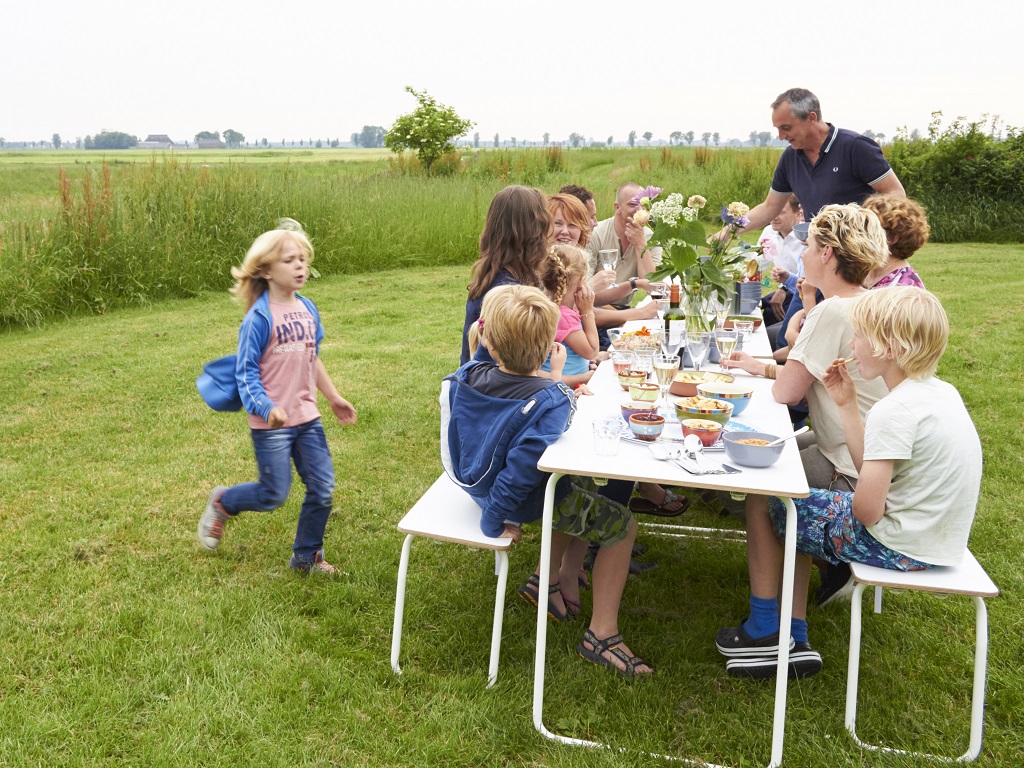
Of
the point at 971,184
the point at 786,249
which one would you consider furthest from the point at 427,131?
the point at 786,249

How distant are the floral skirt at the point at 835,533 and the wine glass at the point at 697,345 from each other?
2.86ft

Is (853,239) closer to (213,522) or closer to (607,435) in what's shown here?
(607,435)

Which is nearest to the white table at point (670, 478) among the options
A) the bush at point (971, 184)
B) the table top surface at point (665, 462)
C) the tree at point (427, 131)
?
the table top surface at point (665, 462)

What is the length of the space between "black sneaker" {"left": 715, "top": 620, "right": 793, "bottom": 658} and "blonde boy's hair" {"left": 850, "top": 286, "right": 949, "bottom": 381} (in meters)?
0.97

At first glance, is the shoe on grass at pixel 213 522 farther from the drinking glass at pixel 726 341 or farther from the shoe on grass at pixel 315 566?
the drinking glass at pixel 726 341

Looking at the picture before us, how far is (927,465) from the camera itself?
2234 millimetres

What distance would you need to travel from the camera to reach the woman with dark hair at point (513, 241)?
329 centimetres

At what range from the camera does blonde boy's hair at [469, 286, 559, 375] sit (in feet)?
7.99

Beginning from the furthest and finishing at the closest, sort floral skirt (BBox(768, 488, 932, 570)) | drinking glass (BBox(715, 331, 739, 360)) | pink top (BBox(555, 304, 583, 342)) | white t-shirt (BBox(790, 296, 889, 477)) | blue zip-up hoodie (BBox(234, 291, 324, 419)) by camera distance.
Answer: pink top (BBox(555, 304, 583, 342)) < drinking glass (BBox(715, 331, 739, 360)) < blue zip-up hoodie (BBox(234, 291, 324, 419)) < white t-shirt (BBox(790, 296, 889, 477)) < floral skirt (BBox(768, 488, 932, 570))

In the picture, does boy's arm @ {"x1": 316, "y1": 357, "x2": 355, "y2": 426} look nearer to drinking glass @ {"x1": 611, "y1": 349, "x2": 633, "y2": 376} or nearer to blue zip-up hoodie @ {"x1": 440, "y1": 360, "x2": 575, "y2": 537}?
blue zip-up hoodie @ {"x1": 440, "y1": 360, "x2": 575, "y2": 537}

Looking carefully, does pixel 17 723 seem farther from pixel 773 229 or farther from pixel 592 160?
pixel 592 160

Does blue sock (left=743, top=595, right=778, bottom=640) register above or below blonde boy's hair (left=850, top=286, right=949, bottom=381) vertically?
below

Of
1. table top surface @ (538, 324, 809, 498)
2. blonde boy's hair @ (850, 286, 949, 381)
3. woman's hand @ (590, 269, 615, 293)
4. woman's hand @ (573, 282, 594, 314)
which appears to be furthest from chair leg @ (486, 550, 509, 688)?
woman's hand @ (590, 269, 615, 293)

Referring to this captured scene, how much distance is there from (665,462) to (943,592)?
81cm
